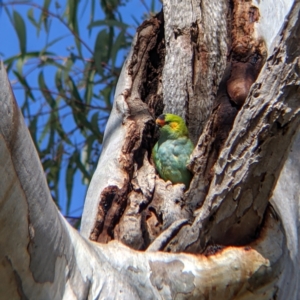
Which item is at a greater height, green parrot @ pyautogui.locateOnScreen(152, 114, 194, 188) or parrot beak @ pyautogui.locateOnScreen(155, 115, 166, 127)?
parrot beak @ pyautogui.locateOnScreen(155, 115, 166, 127)

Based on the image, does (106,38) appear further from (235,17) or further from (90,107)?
(235,17)

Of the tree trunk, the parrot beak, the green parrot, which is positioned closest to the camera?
the tree trunk

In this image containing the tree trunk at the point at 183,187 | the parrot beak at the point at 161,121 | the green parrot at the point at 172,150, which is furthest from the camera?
the parrot beak at the point at 161,121

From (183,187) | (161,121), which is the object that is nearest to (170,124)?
(161,121)

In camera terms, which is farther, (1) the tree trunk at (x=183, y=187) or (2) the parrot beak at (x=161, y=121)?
(2) the parrot beak at (x=161, y=121)

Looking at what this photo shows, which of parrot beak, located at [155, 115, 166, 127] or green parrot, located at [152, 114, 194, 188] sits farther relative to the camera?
parrot beak, located at [155, 115, 166, 127]

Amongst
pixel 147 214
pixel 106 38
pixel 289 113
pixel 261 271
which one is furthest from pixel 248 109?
pixel 106 38

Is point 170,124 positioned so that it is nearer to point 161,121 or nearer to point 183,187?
point 161,121
